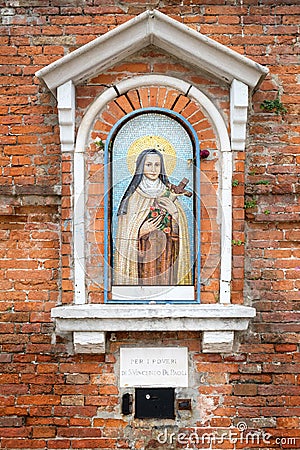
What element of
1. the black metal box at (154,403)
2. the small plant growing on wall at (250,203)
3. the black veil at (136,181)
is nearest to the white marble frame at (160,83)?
the small plant growing on wall at (250,203)

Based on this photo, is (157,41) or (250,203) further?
(250,203)

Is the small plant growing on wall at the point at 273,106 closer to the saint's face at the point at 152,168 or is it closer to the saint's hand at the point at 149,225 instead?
the saint's face at the point at 152,168

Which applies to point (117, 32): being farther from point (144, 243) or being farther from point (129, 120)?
point (144, 243)

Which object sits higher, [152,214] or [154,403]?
[152,214]

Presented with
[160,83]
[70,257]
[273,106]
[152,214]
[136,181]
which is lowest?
[70,257]

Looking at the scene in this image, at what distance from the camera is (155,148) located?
4.55 metres

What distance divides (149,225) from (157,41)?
4.47 ft

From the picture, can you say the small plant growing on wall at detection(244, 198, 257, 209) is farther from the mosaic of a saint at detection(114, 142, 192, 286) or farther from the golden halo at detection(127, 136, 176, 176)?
the golden halo at detection(127, 136, 176, 176)

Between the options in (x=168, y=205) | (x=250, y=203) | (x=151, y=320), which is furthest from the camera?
(x=250, y=203)

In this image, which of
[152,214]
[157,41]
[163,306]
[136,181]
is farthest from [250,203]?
[157,41]

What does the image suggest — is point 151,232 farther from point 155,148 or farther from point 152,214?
point 155,148

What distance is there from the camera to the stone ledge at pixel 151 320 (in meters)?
4.35

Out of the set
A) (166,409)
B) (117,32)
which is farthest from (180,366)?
(117,32)

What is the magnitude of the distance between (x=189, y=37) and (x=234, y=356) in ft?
7.80
